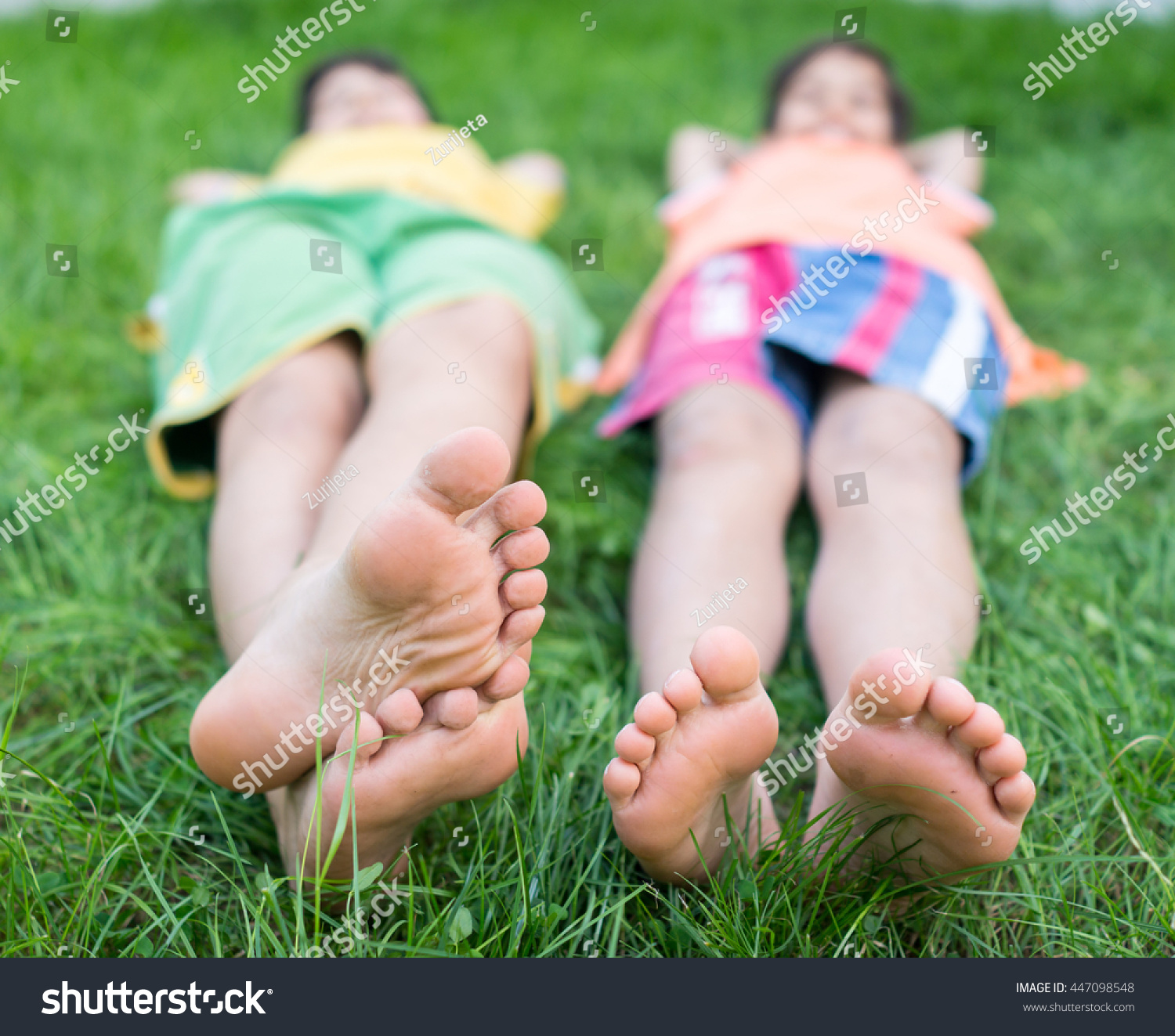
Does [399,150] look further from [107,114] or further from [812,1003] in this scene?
[812,1003]

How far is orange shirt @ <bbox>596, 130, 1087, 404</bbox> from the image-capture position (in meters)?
1.59

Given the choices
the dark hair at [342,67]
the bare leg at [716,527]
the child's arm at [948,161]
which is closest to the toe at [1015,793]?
the bare leg at [716,527]

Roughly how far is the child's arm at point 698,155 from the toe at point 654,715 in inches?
63.9

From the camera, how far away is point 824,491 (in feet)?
4.38

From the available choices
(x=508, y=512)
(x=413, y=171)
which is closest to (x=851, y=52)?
(x=413, y=171)

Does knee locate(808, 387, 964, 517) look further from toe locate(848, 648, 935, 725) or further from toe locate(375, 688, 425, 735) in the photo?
toe locate(375, 688, 425, 735)

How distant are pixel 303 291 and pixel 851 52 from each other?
5.10 ft

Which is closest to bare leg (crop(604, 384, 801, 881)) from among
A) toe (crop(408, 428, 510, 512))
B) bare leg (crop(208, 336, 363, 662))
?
toe (crop(408, 428, 510, 512))

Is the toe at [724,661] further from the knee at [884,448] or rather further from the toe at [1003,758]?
the knee at [884,448]

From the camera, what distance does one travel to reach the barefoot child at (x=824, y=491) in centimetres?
84

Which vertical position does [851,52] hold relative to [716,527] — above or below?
above

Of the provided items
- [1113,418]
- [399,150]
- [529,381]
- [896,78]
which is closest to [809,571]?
[529,381]

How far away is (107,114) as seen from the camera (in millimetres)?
2607

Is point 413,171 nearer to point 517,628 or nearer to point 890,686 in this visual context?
point 517,628
